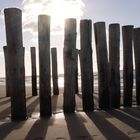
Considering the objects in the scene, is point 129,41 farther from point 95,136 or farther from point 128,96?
point 95,136

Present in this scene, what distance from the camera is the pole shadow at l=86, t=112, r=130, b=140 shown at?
571cm

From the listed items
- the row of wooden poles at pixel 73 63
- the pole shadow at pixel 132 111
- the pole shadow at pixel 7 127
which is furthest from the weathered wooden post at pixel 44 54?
the pole shadow at pixel 132 111

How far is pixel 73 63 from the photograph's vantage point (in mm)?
8047

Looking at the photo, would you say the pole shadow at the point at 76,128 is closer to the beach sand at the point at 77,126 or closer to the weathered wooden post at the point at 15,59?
the beach sand at the point at 77,126

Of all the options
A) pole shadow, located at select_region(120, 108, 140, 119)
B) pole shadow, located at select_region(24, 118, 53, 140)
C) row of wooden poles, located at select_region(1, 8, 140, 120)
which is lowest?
pole shadow, located at select_region(24, 118, 53, 140)

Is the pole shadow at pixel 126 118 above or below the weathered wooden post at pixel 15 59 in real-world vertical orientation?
below

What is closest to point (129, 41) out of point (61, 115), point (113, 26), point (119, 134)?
point (113, 26)

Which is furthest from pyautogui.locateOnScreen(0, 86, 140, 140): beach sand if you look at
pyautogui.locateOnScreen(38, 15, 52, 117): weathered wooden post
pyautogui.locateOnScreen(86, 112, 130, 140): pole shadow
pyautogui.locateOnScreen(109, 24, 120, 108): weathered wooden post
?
pyautogui.locateOnScreen(109, 24, 120, 108): weathered wooden post

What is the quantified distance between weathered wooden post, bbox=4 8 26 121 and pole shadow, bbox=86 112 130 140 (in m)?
1.33

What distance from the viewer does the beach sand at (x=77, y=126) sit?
585 cm

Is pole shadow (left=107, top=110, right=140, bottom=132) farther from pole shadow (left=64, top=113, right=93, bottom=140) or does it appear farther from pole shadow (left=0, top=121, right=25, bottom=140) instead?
pole shadow (left=0, top=121, right=25, bottom=140)

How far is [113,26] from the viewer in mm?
8742

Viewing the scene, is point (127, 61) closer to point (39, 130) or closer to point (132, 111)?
point (132, 111)

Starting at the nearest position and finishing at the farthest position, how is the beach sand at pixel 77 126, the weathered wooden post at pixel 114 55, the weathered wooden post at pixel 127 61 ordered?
the beach sand at pixel 77 126 → the weathered wooden post at pixel 114 55 → the weathered wooden post at pixel 127 61
